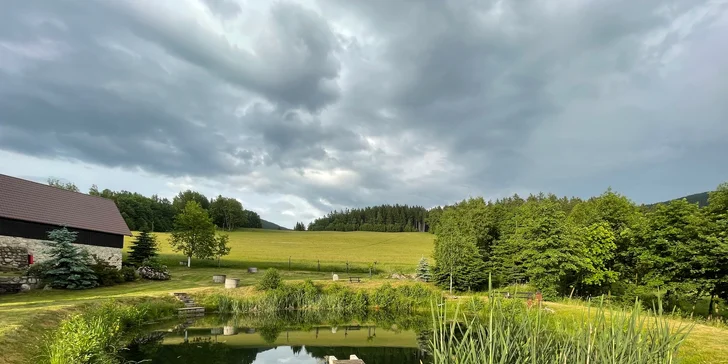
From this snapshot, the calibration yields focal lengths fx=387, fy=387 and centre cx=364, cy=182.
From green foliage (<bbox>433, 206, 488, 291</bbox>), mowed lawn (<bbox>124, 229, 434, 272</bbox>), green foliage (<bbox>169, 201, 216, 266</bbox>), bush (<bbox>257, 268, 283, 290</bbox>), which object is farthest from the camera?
mowed lawn (<bbox>124, 229, 434, 272</bbox>)

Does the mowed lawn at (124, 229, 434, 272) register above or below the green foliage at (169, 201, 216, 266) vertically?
below

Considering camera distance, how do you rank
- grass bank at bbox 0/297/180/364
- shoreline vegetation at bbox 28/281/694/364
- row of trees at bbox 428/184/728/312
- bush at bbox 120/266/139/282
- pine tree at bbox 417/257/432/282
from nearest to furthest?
shoreline vegetation at bbox 28/281/694/364
grass bank at bbox 0/297/180/364
row of trees at bbox 428/184/728/312
bush at bbox 120/266/139/282
pine tree at bbox 417/257/432/282

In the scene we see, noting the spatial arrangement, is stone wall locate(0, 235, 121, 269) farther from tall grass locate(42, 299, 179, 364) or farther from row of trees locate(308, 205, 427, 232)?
row of trees locate(308, 205, 427, 232)

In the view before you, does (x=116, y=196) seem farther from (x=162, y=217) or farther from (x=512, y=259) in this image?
(x=512, y=259)

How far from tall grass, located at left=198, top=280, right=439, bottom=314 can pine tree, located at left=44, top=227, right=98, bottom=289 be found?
7.51 m

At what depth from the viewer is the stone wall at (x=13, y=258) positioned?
79.7ft

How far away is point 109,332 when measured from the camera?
1442cm

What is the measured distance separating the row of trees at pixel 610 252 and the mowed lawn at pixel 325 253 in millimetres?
13520

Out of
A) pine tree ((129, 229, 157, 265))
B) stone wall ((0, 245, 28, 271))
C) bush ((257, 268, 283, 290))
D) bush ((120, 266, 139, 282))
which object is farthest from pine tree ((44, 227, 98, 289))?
bush ((257, 268, 283, 290))

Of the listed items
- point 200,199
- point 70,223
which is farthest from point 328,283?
point 200,199

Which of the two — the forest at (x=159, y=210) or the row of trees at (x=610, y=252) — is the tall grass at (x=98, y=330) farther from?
the forest at (x=159, y=210)

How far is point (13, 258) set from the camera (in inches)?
974

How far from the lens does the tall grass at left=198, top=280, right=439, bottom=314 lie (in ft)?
85.6

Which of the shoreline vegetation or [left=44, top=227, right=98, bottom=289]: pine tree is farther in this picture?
[left=44, top=227, right=98, bottom=289]: pine tree
